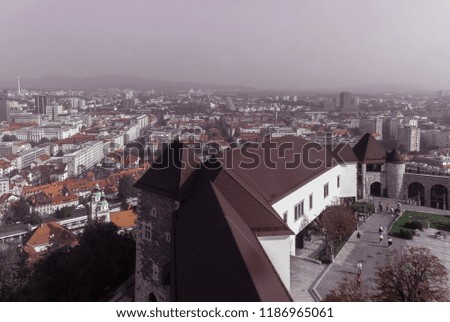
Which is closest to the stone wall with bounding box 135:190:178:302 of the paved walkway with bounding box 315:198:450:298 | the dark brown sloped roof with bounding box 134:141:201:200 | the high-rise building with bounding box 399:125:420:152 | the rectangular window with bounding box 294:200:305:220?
the dark brown sloped roof with bounding box 134:141:201:200

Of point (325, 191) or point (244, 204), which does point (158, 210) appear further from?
point (325, 191)

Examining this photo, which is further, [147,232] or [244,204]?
[147,232]

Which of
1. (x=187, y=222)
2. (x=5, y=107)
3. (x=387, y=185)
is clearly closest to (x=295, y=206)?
(x=187, y=222)

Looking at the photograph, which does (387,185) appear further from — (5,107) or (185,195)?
(5,107)

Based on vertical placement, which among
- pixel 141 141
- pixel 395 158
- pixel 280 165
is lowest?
pixel 141 141

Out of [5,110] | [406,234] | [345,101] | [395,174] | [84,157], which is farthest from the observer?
[84,157]

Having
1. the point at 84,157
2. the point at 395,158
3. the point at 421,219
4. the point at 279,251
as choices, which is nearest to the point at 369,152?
the point at 395,158

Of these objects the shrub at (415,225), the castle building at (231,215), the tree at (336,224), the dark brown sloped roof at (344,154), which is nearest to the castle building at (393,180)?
the dark brown sloped roof at (344,154)
